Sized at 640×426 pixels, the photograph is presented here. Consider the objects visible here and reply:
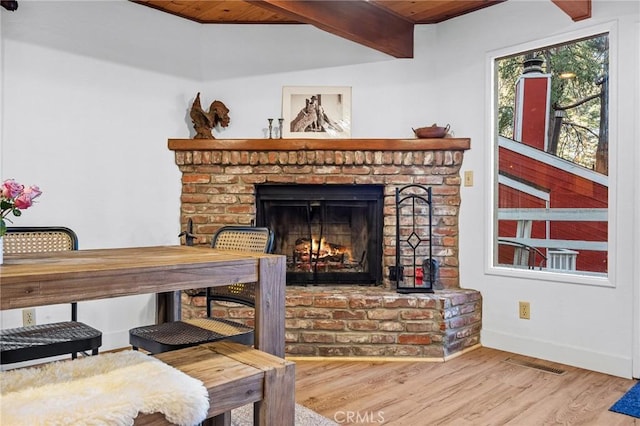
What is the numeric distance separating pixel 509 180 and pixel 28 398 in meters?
3.01

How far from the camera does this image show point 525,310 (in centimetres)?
301

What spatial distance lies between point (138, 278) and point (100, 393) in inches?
12.2

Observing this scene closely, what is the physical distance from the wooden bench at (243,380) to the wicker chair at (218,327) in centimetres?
Result: 26

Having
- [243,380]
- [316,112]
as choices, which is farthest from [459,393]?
[316,112]

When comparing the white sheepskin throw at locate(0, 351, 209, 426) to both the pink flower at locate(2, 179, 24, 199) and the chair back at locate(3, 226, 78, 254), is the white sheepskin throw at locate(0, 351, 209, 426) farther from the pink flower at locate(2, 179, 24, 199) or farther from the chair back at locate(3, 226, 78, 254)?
Result: the chair back at locate(3, 226, 78, 254)

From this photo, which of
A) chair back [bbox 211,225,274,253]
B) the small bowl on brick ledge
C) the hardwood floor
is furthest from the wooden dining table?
the small bowl on brick ledge

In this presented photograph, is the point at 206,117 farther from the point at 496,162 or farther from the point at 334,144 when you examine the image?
the point at 496,162

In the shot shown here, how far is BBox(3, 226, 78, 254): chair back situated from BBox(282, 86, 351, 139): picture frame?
1701 millimetres

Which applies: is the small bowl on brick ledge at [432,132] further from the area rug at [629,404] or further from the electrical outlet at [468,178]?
the area rug at [629,404]

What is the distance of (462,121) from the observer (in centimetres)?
Answer: 335

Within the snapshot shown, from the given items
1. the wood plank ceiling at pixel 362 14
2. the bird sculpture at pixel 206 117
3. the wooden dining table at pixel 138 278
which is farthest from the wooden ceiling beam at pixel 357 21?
the wooden dining table at pixel 138 278

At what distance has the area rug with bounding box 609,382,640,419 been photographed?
2.13m

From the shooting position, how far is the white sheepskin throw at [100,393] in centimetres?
100

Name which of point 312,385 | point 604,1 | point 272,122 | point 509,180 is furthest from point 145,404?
point 604,1
